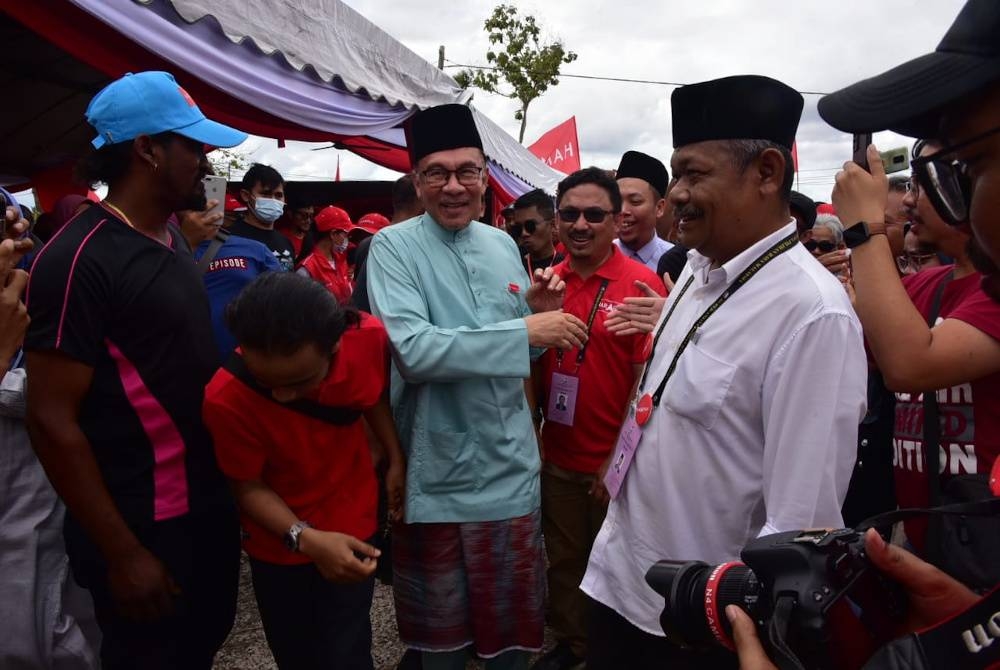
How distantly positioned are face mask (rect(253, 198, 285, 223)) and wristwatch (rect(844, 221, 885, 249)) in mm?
→ 4499

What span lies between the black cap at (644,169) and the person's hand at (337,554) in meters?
3.15

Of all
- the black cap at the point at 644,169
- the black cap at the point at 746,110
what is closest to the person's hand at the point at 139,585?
the black cap at the point at 746,110

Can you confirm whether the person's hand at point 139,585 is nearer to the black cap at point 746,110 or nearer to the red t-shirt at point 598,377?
the red t-shirt at point 598,377

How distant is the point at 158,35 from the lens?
2.95m

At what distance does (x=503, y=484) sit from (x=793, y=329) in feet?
3.99

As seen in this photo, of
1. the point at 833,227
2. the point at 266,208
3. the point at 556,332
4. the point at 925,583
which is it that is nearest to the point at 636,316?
the point at 556,332

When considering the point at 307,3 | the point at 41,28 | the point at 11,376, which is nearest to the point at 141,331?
the point at 11,376

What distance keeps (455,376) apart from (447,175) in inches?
29.7

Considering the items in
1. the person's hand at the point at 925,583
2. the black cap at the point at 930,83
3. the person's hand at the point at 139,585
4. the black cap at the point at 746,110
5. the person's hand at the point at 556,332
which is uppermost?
the black cap at the point at 746,110

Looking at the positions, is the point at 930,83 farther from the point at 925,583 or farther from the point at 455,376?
the point at 455,376

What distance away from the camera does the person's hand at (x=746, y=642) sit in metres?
0.94

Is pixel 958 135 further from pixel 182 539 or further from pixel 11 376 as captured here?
pixel 11 376

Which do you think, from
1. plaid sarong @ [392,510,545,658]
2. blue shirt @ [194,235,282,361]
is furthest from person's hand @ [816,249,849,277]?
blue shirt @ [194,235,282,361]

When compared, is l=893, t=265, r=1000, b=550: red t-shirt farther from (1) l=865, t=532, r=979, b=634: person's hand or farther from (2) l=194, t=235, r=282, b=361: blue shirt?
(2) l=194, t=235, r=282, b=361: blue shirt
